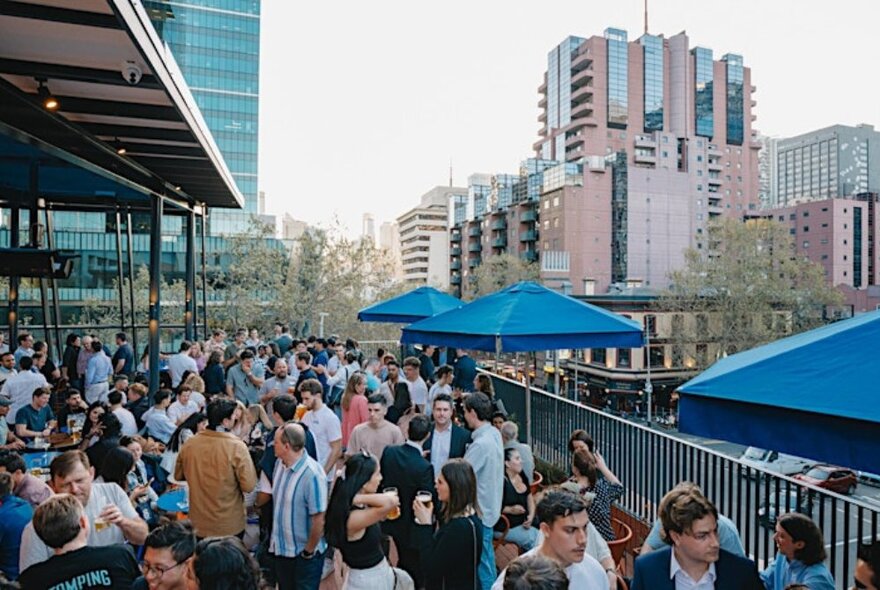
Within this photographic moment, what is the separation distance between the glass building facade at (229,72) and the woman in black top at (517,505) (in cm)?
7968

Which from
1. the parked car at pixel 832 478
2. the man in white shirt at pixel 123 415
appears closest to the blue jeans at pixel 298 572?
the man in white shirt at pixel 123 415

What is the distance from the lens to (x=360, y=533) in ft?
11.0

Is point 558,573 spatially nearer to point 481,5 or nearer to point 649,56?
point 481,5

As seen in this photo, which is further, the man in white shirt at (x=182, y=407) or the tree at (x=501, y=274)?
the tree at (x=501, y=274)

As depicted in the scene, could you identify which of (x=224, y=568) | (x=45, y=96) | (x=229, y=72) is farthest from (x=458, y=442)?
(x=229, y=72)

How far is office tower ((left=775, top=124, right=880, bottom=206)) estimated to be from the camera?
15775cm

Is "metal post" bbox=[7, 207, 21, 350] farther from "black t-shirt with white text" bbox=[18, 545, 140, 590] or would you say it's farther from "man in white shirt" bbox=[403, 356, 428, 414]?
"black t-shirt with white text" bbox=[18, 545, 140, 590]

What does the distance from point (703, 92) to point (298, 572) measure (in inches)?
3885

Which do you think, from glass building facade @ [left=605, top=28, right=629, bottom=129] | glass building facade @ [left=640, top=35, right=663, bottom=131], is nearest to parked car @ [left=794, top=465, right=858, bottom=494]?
glass building facade @ [left=605, top=28, right=629, bottom=129]

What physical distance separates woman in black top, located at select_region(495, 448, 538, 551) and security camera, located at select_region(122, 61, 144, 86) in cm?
446

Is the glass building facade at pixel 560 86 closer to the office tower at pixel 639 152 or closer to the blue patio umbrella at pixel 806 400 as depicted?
the office tower at pixel 639 152

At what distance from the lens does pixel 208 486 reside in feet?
13.9

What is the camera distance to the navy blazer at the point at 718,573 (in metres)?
2.74

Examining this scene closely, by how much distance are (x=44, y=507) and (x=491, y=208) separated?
88.3 metres
